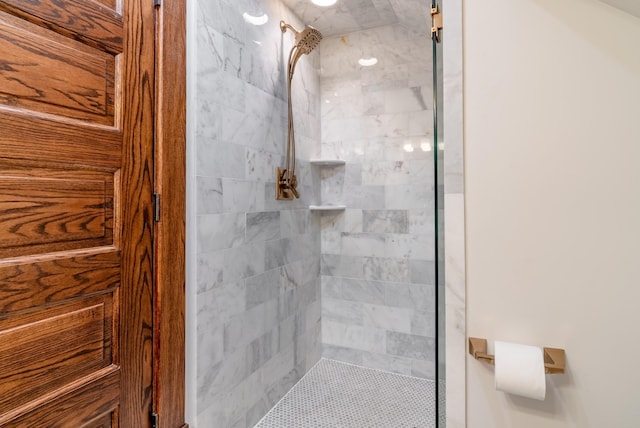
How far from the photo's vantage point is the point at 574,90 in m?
0.77

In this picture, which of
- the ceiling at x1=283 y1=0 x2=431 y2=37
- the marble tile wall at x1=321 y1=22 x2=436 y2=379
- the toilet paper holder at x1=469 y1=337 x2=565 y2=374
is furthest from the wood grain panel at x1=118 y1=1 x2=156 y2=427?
the marble tile wall at x1=321 y1=22 x2=436 y2=379

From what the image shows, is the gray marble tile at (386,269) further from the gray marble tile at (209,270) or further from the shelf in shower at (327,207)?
the gray marble tile at (209,270)

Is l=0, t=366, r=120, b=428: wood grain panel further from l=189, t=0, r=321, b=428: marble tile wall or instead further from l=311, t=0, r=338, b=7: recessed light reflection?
l=311, t=0, r=338, b=7: recessed light reflection

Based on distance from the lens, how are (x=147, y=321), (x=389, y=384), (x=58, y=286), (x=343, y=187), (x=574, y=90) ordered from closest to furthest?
(x=574, y=90), (x=58, y=286), (x=147, y=321), (x=389, y=384), (x=343, y=187)

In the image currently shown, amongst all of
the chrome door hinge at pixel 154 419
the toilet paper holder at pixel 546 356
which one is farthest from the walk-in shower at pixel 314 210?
the toilet paper holder at pixel 546 356

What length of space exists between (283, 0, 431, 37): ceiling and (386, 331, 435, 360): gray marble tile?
6.91 feet

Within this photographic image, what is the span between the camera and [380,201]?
2.31m

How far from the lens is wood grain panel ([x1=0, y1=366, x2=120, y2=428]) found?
2.75 feet

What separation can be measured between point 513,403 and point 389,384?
1472 mm

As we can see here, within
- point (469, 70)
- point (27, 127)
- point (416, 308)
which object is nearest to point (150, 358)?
point (27, 127)

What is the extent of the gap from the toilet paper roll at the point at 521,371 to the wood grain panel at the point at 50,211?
121cm

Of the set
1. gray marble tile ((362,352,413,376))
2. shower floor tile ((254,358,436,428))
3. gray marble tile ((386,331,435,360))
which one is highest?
gray marble tile ((386,331,435,360))

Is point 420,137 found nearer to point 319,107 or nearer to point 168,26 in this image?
point 319,107

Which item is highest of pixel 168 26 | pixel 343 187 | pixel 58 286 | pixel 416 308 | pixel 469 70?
pixel 168 26
